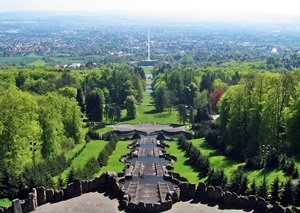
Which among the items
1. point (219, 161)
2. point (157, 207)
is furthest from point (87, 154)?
point (157, 207)

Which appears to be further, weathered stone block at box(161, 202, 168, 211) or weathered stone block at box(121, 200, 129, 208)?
weathered stone block at box(121, 200, 129, 208)

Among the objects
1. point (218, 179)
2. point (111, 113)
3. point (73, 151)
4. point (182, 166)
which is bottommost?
point (111, 113)

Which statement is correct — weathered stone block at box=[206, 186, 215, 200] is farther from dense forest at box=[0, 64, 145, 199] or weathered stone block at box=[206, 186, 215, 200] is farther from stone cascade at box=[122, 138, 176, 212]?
dense forest at box=[0, 64, 145, 199]

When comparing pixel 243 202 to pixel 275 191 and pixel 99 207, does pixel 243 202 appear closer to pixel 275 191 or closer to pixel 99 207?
A: pixel 275 191

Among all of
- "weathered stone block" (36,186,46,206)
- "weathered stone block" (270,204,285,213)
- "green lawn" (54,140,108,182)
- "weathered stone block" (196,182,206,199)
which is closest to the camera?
"weathered stone block" (270,204,285,213)

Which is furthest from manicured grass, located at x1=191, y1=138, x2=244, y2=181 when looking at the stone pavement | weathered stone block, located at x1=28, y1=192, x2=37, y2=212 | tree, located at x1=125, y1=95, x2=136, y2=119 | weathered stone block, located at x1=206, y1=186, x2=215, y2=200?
tree, located at x1=125, y1=95, x2=136, y2=119
